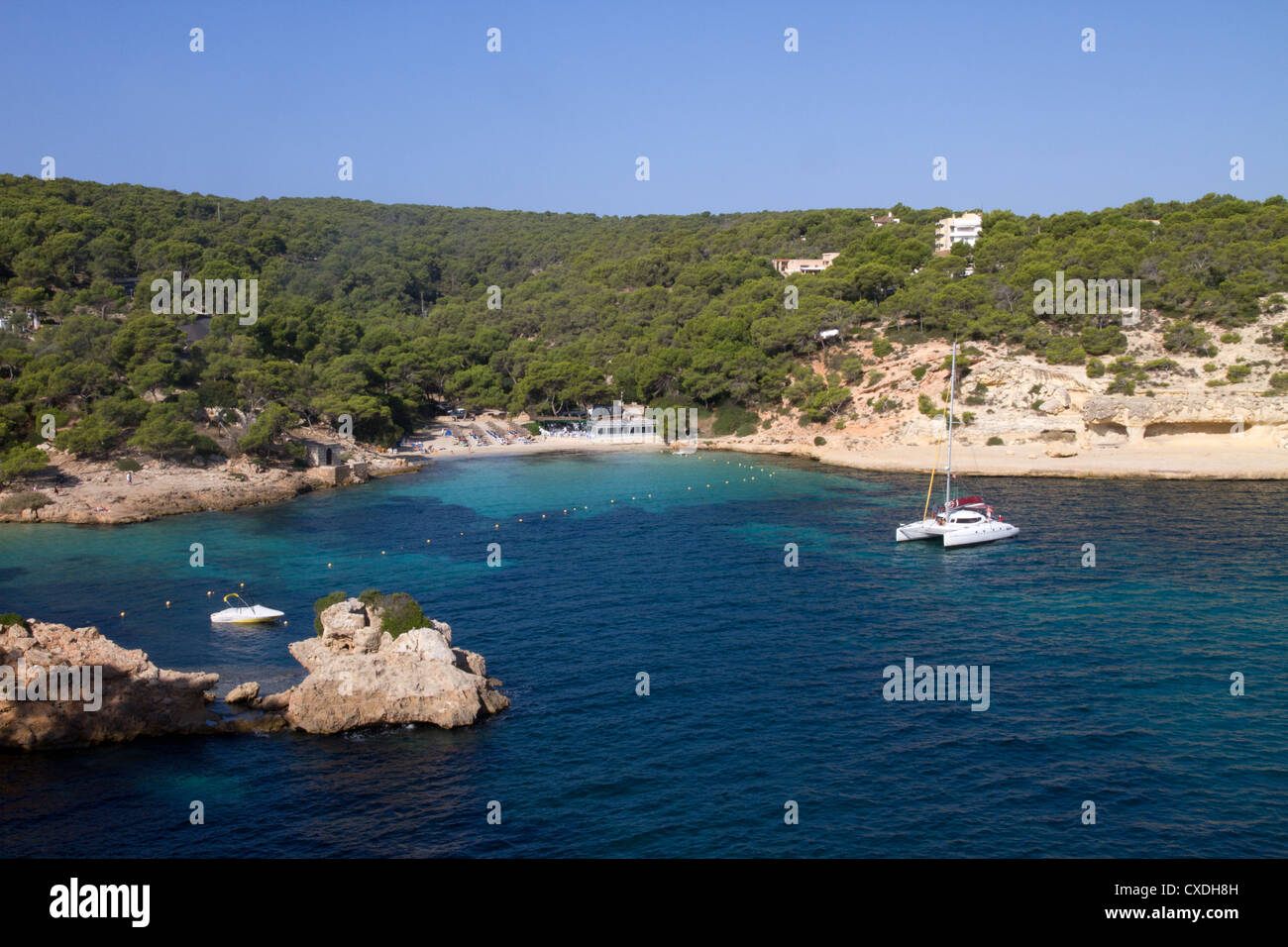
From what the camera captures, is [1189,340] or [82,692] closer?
[82,692]

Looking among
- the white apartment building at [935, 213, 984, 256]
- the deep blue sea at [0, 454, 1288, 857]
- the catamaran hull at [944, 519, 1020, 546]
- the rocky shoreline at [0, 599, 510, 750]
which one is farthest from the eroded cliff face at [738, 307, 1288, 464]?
the white apartment building at [935, 213, 984, 256]

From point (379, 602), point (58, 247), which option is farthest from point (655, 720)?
point (58, 247)

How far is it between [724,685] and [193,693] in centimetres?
1499

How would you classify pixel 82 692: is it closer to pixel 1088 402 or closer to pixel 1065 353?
pixel 1088 402

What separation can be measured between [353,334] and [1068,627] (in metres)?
74.6

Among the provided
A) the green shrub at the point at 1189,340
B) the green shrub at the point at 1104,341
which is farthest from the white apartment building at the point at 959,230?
the green shrub at the point at 1189,340

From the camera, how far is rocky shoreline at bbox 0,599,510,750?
24.3 metres

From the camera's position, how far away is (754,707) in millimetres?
26375

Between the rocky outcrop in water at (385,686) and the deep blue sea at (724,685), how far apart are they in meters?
0.63

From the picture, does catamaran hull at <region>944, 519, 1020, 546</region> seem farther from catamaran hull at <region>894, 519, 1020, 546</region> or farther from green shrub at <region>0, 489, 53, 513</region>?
green shrub at <region>0, 489, 53, 513</region>

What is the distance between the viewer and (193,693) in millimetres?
25516

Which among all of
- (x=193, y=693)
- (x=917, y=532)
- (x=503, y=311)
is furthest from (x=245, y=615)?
(x=503, y=311)

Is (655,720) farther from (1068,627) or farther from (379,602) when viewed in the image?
(1068,627)
